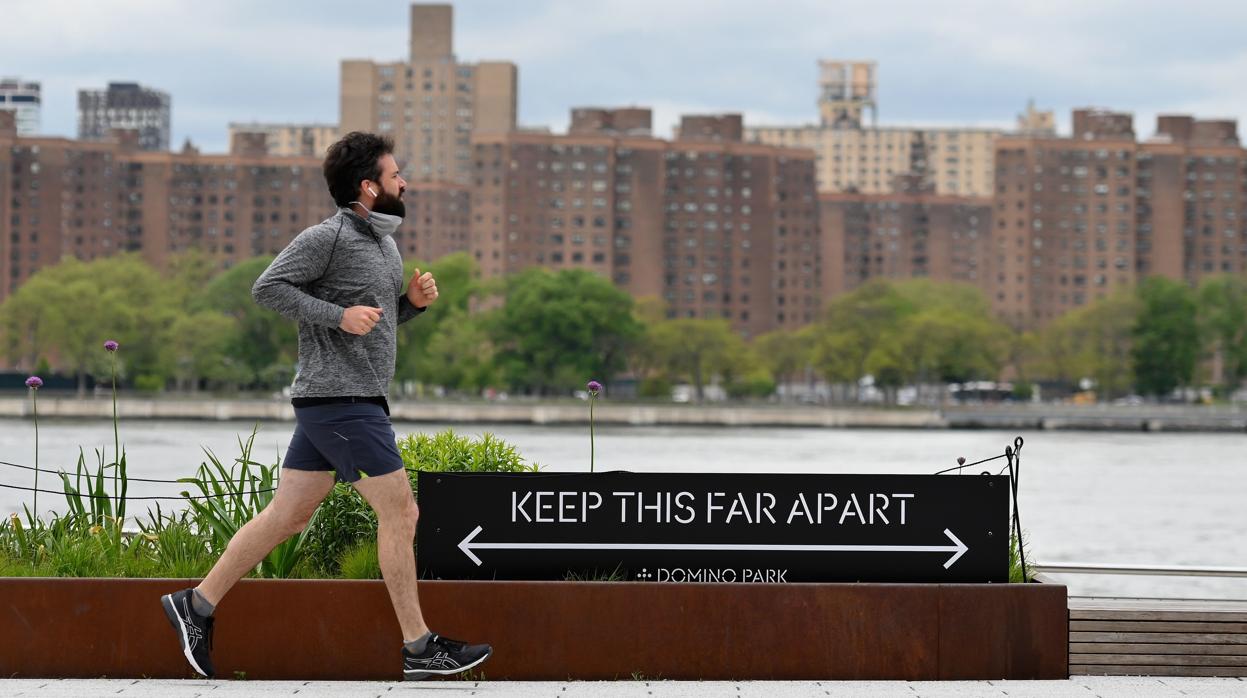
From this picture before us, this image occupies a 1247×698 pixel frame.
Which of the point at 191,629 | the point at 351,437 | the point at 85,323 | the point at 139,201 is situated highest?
the point at 139,201

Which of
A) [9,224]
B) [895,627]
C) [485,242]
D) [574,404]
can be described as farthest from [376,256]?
[9,224]

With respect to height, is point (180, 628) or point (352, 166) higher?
point (352, 166)

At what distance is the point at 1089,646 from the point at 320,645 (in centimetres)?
369

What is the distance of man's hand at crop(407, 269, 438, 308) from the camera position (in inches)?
269

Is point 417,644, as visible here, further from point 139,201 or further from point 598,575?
point 139,201

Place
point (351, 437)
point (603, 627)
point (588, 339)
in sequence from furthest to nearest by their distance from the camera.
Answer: point (588, 339) < point (603, 627) < point (351, 437)

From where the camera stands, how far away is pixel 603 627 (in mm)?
7062

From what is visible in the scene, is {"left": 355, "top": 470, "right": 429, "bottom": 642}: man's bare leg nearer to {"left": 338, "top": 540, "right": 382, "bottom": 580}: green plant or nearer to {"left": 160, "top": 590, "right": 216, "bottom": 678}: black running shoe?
{"left": 338, "top": 540, "right": 382, "bottom": 580}: green plant

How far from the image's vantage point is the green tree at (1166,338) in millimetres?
138500

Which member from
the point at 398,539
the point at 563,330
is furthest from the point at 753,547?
the point at 563,330

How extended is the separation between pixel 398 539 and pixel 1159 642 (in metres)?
3.73

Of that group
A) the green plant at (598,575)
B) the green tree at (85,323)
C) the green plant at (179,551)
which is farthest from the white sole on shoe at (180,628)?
the green tree at (85,323)

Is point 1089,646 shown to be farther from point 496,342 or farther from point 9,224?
point 9,224

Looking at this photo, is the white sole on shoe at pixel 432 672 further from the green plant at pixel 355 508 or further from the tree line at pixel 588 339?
the tree line at pixel 588 339
